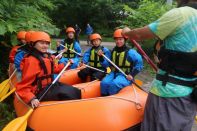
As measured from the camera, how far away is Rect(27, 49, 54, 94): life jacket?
184 inches

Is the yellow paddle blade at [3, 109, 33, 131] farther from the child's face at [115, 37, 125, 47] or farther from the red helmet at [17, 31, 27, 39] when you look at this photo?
the red helmet at [17, 31, 27, 39]

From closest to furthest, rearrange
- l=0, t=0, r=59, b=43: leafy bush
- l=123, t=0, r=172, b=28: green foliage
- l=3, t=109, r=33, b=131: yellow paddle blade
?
l=3, t=109, r=33, b=131: yellow paddle blade, l=0, t=0, r=59, b=43: leafy bush, l=123, t=0, r=172, b=28: green foliage

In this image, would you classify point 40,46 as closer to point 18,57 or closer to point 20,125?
point 20,125

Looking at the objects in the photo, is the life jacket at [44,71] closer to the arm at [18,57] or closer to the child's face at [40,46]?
the child's face at [40,46]

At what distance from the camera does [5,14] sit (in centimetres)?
650

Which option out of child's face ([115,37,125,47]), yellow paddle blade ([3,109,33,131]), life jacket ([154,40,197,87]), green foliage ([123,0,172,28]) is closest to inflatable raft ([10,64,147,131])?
yellow paddle blade ([3,109,33,131])

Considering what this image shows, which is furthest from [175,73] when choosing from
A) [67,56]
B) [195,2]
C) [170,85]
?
[67,56]

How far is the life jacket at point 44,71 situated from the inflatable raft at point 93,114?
1.23 ft

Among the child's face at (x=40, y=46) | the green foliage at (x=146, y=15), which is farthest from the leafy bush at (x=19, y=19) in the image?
the green foliage at (x=146, y=15)

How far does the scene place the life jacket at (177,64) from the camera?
279cm

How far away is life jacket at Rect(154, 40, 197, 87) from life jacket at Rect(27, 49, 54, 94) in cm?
218

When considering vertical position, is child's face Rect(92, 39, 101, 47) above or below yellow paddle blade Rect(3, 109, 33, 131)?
above

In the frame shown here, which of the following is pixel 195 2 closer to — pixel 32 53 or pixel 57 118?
pixel 57 118

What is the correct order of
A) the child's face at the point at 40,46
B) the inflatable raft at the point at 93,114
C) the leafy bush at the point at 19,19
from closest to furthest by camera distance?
1. the inflatable raft at the point at 93,114
2. the child's face at the point at 40,46
3. the leafy bush at the point at 19,19
